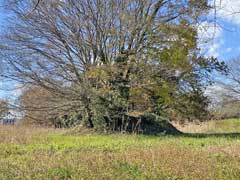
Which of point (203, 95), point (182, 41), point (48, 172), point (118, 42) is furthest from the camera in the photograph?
point (203, 95)

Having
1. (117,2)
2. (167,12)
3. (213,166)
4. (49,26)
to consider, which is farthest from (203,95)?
(213,166)

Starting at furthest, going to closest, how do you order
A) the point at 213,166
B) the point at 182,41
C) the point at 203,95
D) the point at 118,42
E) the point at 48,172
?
the point at 203,95 < the point at 118,42 < the point at 182,41 < the point at 213,166 < the point at 48,172

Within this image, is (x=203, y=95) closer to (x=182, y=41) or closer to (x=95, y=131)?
(x=182, y=41)

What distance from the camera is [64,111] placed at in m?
20.1

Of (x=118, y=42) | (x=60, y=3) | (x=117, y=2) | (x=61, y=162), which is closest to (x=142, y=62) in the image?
(x=118, y=42)

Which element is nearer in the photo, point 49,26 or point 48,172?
point 48,172

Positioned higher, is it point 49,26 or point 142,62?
point 49,26

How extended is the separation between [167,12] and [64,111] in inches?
291

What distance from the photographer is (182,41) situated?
58.6 feet

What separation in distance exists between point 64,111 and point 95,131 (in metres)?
2.14

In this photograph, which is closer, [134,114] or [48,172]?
[48,172]

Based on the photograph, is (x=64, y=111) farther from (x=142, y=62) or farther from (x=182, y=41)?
(x=182, y=41)

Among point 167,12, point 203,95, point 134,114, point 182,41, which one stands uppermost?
point 167,12

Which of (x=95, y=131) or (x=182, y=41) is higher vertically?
(x=182, y=41)
